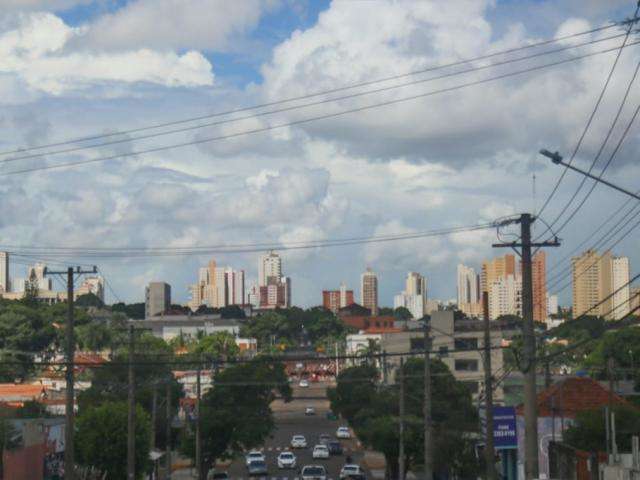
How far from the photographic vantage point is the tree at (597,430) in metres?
55.6

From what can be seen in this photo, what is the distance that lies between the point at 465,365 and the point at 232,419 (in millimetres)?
46778

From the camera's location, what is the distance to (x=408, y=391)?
85.9 meters

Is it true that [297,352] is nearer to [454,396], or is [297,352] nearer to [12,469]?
A: [454,396]

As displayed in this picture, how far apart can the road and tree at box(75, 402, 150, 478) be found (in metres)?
16.5

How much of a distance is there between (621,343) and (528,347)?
298ft

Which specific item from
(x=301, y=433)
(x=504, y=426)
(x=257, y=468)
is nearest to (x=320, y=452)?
(x=257, y=468)

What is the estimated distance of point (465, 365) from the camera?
398 ft

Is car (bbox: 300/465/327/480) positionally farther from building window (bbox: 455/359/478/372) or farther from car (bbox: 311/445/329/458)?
building window (bbox: 455/359/478/372)

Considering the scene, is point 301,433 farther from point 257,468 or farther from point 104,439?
point 104,439

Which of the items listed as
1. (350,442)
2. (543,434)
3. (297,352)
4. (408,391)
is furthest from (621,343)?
(297,352)

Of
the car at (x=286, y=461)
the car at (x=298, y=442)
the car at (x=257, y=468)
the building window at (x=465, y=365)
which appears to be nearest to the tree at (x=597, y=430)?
the car at (x=257, y=468)

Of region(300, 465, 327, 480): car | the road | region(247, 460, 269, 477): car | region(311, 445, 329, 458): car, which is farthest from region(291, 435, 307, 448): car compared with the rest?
region(300, 465, 327, 480): car

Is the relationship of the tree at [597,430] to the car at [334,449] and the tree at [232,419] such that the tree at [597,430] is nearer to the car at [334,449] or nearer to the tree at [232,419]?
the tree at [232,419]

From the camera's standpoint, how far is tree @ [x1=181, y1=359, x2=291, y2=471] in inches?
3083
